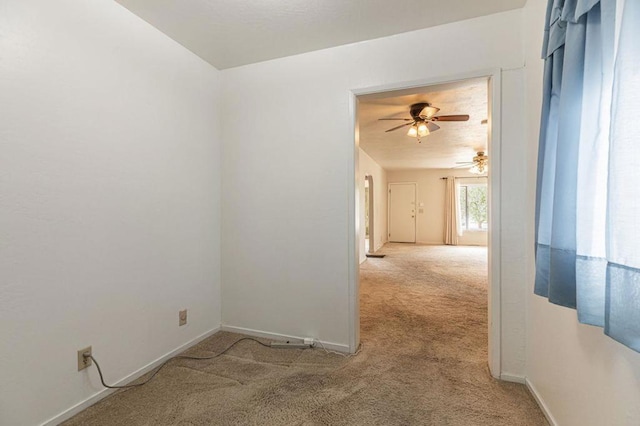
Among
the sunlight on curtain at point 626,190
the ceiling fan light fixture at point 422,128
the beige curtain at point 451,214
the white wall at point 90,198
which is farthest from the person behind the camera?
the beige curtain at point 451,214

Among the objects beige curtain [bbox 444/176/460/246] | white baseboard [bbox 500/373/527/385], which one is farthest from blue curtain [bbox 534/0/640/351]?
beige curtain [bbox 444/176/460/246]

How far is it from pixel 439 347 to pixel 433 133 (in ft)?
11.5

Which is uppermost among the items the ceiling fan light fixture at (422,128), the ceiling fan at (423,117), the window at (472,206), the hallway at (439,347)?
the ceiling fan at (423,117)

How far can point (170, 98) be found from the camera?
6.84 feet

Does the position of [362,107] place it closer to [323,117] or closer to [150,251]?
[323,117]

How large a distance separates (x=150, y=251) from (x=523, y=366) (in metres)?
2.59

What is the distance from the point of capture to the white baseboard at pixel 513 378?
1750 millimetres

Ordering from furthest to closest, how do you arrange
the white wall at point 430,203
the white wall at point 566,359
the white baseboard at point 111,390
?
the white wall at point 430,203 < the white baseboard at point 111,390 < the white wall at point 566,359

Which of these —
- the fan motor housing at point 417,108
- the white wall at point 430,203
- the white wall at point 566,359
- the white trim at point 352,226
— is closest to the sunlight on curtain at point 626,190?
the white wall at point 566,359

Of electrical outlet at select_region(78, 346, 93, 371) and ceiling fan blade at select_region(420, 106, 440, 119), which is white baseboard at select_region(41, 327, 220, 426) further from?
ceiling fan blade at select_region(420, 106, 440, 119)

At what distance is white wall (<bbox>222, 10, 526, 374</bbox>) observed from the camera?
179 cm

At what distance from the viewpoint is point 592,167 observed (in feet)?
2.92

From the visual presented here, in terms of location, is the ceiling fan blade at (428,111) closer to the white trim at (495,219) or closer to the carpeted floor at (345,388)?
the white trim at (495,219)

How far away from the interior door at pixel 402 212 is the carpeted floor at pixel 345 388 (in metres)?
6.62
